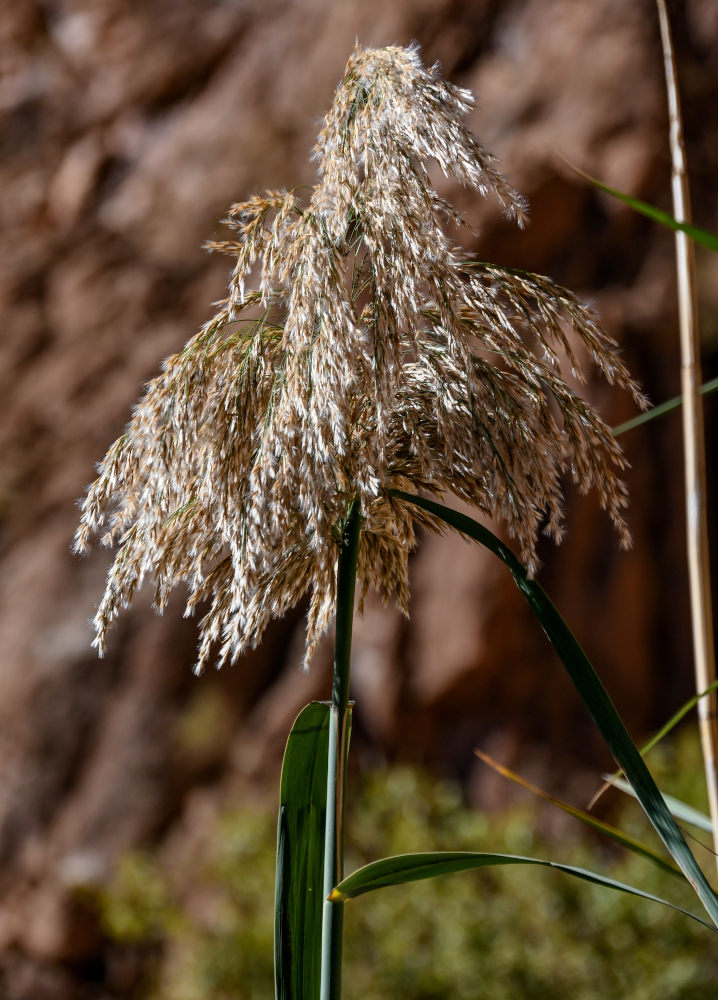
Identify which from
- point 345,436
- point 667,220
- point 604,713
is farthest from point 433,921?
point 667,220

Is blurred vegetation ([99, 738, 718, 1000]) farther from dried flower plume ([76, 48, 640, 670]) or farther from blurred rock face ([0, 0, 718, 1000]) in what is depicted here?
dried flower plume ([76, 48, 640, 670])

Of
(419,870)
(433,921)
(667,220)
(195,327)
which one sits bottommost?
(419,870)

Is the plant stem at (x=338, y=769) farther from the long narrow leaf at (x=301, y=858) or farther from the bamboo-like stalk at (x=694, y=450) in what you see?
the bamboo-like stalk at (x=694, y=450)

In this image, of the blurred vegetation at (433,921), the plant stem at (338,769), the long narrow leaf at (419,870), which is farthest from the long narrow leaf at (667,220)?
the blurred vegetation at (433,921)

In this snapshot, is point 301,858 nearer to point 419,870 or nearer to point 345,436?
point 419,870

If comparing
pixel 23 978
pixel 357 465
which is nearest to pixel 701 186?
pixel 357 465

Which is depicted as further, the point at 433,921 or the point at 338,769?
the point at 433,921

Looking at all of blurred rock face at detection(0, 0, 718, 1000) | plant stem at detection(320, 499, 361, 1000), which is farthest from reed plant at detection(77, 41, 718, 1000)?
blurred rock face at detection(0, 0, 718, 1000)
